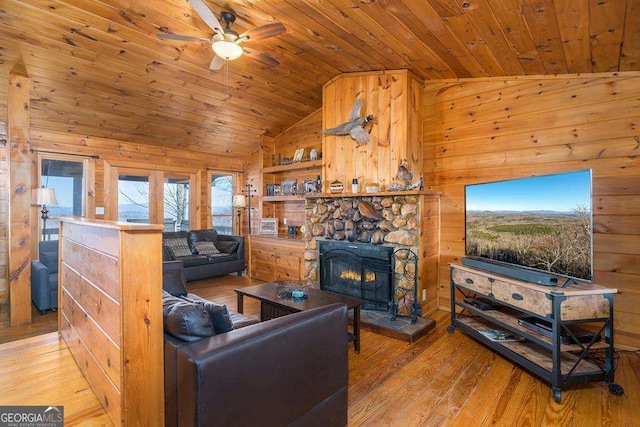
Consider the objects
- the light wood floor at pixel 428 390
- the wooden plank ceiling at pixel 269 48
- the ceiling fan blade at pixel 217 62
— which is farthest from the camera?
the ceiling fan blade at pixel 217 62

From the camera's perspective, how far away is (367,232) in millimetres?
3971

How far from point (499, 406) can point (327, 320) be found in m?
1.42

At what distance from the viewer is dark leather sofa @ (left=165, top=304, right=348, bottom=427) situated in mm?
1276

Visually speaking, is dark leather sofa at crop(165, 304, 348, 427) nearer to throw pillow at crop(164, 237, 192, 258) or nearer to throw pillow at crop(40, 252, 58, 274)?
throw pillow at crop(40, 252, 58, 274)

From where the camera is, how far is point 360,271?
3.98 meters

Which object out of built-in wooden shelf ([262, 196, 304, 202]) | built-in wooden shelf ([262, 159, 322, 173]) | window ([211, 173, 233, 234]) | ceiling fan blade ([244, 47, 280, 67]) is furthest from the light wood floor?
window ([211, 173, 233, 234])

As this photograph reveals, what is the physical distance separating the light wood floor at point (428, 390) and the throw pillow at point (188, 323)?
0.71 meters

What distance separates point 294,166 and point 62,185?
373cm

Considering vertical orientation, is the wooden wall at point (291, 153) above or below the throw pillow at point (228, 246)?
above

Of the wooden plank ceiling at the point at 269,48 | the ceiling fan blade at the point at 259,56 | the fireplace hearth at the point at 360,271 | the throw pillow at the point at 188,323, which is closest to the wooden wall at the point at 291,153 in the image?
the wooden plank ceiling at the point at 269,48

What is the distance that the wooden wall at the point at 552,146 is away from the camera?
2863 millimetres

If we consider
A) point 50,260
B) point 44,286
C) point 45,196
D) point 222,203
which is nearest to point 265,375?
point 44,286

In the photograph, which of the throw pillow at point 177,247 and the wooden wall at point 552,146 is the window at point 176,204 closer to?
the throw pillow at point 177,247

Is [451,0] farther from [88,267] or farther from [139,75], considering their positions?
[139,75]
